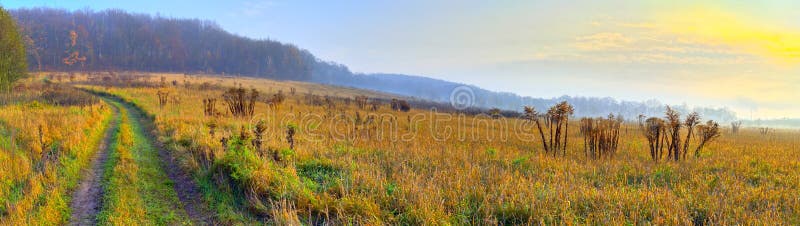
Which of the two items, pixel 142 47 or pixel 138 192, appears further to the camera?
pixel 142 47

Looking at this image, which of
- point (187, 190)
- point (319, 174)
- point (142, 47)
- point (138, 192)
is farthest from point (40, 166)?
point (142, 47)

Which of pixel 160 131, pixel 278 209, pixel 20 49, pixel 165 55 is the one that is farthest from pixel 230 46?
pixel 278 209

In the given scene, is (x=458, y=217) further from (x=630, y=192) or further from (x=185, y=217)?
(x=185, y=217)

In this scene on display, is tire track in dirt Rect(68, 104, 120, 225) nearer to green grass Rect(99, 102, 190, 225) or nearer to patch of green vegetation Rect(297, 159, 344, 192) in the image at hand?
green grass Rect(99, 102, 190, 225)

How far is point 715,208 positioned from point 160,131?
1457 cm

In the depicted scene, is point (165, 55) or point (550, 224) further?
point (165, 55)

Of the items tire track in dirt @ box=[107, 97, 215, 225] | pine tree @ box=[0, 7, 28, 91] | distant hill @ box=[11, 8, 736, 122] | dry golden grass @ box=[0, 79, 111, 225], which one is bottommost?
tire track in dirt @ box=[107, 97, 215, 225]

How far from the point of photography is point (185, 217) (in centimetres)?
505

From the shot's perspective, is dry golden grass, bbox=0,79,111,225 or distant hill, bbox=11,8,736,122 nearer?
dry golden grass, bbox=0,79,111,225

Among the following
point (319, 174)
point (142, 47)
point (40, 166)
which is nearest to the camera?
point (319, 174)

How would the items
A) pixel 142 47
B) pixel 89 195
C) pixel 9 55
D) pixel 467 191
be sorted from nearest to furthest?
1. pixel 467 191
2. pixel 89 195
3. pixel 9 55
4. pixel 142 47

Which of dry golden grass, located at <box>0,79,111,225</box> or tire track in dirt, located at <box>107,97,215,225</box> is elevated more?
dry golden grass, located at <box>0,79,111,225</box>

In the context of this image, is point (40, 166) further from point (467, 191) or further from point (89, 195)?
point (467, 191)

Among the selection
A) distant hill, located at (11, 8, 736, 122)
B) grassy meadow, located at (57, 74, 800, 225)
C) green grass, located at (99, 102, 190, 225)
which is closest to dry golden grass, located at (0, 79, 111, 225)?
green grass, located at (99, 102, 190, 225)
